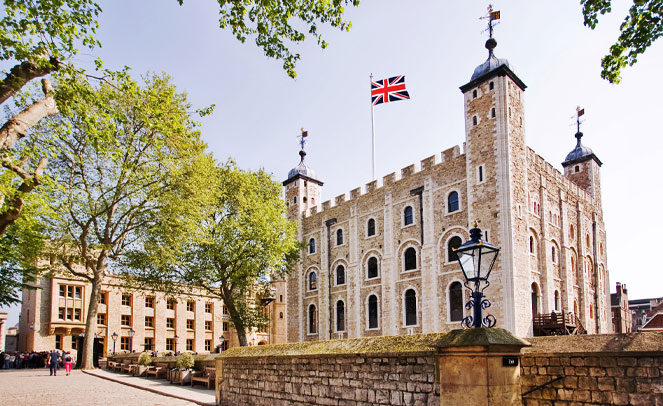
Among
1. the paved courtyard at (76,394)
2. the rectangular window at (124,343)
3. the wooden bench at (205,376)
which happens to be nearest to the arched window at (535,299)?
the wooden bench at (205,376)

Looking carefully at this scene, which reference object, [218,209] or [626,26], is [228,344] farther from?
[626,26]

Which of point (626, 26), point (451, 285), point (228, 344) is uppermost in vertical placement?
point (626, 26)

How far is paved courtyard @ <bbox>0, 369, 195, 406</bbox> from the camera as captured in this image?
14148 mm

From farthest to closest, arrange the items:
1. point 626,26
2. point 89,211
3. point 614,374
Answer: point 89,211
point 626,26
point 614,374

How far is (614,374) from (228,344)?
5012cm

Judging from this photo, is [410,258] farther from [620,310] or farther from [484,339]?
[620,310]

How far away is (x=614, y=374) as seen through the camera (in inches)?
270

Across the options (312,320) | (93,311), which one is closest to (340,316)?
(312,320)

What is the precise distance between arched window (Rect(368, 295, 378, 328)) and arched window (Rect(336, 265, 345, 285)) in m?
3.14

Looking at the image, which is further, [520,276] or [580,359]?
[520,276]

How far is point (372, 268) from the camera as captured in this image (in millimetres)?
33781

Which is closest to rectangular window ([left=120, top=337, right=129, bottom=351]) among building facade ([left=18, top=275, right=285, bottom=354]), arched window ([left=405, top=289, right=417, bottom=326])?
building facade ([left=18, top=275, right=285, bottom=354])

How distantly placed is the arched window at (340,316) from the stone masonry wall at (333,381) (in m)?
21.8

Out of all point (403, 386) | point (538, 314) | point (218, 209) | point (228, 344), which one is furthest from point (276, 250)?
point (228, 344)
